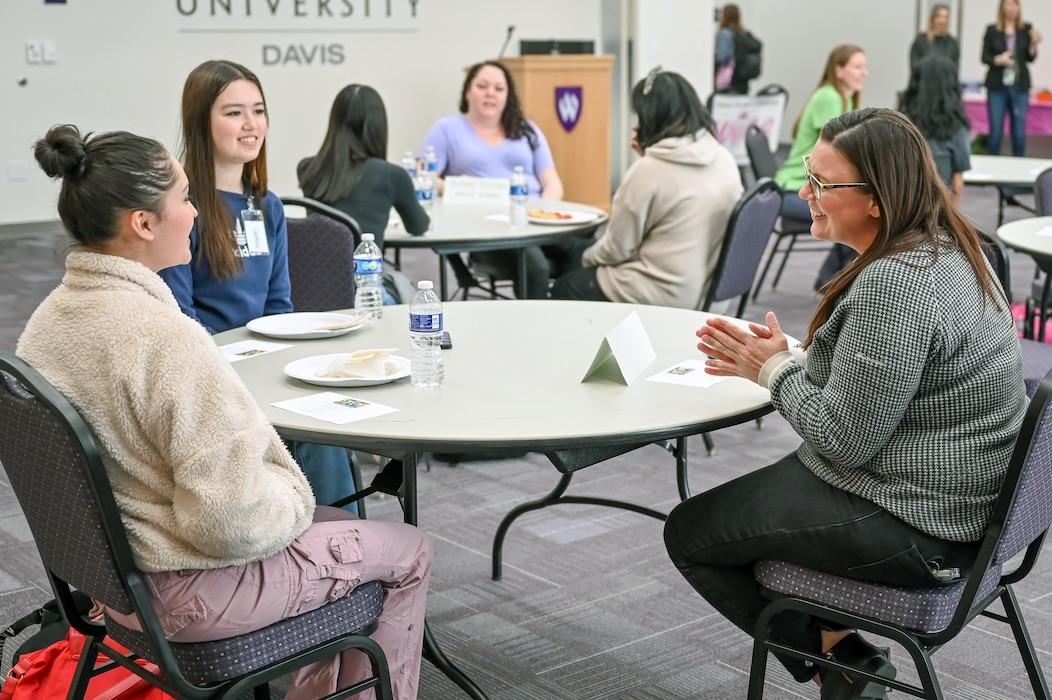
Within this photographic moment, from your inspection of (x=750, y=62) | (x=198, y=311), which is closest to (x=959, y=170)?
(x=198, y=311)

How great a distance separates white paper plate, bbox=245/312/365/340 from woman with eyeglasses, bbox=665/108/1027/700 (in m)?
0.93

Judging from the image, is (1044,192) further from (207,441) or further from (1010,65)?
(1010,65)

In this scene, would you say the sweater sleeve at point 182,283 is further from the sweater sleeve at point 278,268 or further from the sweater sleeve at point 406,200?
the sweater sleeve at point 406,200

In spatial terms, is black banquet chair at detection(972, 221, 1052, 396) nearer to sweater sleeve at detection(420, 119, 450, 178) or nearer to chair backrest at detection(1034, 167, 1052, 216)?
chair backrest at detection(1034, 167, 1052, 216)

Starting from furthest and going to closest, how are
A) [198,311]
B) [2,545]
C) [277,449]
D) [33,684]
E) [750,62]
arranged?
[750,62] < [2,545] < [198,311] < [33,684] < [277,449]

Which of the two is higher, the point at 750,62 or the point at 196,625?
the point at 750,62

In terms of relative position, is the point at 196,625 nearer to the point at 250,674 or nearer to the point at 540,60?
the point at 250,674

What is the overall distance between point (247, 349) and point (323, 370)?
317 mm

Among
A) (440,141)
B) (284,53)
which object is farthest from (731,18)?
(440,141)

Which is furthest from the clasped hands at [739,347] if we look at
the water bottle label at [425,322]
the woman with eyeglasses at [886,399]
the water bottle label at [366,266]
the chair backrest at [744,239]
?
the chair backrest at [744,239]

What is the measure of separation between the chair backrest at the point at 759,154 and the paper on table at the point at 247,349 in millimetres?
4144

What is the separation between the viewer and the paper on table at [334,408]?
1892mm

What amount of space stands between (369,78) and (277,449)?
7648mm

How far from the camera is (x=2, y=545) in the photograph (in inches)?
126
